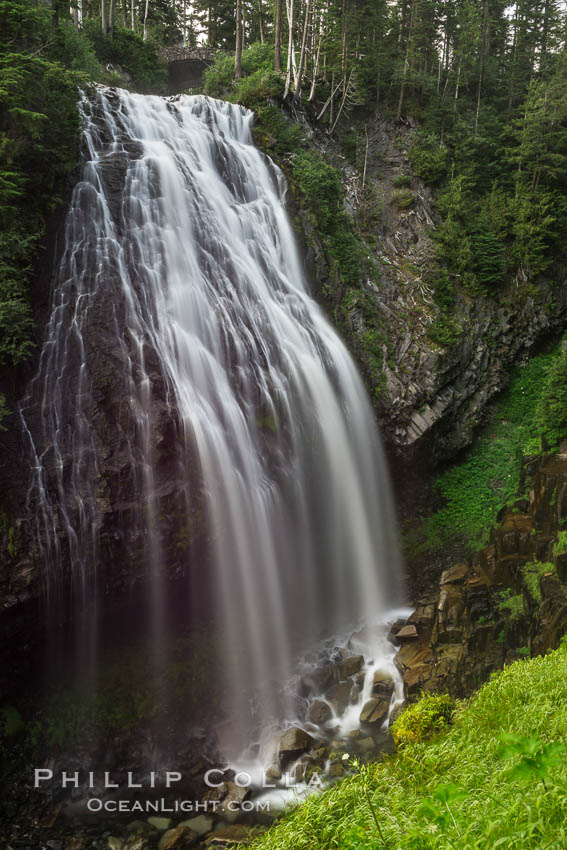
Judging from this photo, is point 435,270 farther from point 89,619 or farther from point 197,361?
point 89,619

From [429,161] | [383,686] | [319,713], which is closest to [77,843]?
[319,713]

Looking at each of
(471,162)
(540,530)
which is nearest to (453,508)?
(540,530)

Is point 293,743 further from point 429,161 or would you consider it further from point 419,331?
point 429,161


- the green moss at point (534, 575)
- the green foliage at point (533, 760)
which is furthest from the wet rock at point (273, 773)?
the green foliage at point (533, 760)

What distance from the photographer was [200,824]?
6.75 meters

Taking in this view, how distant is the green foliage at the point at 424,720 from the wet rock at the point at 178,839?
3.13 m

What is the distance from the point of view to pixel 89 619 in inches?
336

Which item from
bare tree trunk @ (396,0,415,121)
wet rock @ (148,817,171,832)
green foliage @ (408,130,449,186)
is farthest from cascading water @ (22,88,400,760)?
bare tree trunk @ (396,0,415,121)

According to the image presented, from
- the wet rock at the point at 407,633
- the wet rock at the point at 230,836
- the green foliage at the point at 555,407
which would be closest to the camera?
the wet rock at the point at 230,836

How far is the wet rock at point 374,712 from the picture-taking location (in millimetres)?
8463

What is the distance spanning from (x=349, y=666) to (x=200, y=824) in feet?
12.6

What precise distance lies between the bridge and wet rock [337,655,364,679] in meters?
28.0

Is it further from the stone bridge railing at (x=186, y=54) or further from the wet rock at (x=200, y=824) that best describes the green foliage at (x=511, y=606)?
the stone bridge railing at (x=186, y=54)

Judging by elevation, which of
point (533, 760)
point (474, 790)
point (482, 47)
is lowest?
point (474, 790)
